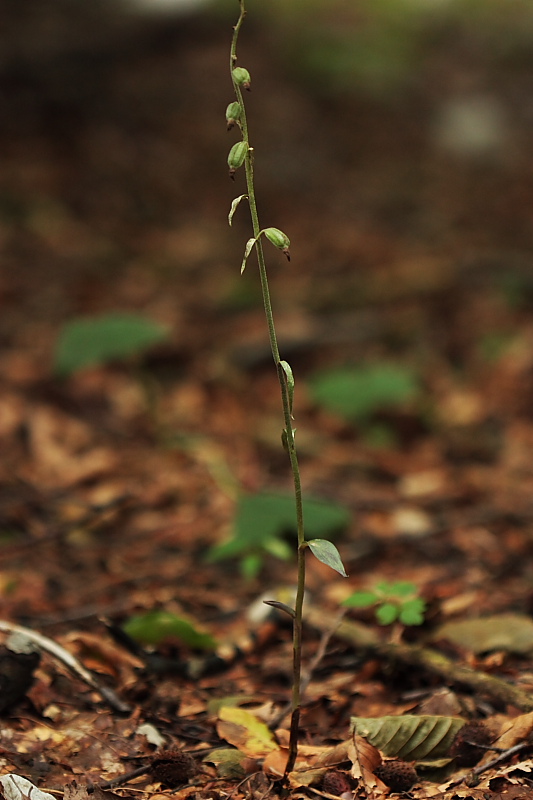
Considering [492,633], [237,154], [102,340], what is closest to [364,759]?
[492,633]

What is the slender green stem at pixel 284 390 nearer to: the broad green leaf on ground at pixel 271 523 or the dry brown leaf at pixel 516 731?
the dry brown leaf at pixel 516 731

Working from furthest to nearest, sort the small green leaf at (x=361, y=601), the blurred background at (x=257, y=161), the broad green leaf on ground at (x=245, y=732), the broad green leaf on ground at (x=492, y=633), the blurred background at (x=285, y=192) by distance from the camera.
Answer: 1. the blurred background at (x=257, y=161)
2. the blurred background at (x=285, y=192)
3. the broad green leaf on ground at (x=492, y=633)
4. the small green leaf at (x=361, y=601)
5. the broad green leaf on ground at (x=245, y=732)

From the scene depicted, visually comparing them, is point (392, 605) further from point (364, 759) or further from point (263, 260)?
point (263, 260)

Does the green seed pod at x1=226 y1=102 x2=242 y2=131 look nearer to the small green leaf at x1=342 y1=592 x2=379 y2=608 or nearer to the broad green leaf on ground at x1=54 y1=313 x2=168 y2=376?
the small green leaf at x1=342 y1=592 x2=379 y2=608

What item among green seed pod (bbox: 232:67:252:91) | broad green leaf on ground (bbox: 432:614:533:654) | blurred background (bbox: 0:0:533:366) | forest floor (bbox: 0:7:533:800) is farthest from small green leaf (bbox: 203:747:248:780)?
blurred background (bbox: 0:0:533:366)

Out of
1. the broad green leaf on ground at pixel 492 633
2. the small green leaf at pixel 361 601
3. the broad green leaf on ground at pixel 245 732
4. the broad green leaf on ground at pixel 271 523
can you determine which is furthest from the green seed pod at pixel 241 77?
the broad green leaf on ground at pixel 271 523

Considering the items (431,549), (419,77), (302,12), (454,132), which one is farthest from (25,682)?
(302,12)

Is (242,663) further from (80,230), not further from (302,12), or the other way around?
(302,12)
